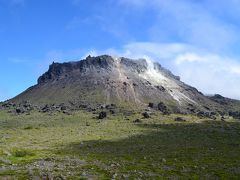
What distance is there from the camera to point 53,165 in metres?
52.9

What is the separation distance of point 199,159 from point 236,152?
1164 cm

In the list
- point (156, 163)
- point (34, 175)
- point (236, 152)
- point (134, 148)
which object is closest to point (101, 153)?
point (134, 148)

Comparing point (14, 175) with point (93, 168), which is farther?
point (93, 168)

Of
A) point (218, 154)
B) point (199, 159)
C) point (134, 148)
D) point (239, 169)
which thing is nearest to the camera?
point (239, 169)

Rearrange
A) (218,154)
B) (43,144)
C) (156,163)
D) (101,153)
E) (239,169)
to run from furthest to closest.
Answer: (43,144), (101,153), (218,154), (156,163), (239,169)

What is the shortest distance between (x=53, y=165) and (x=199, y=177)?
61.1 ft

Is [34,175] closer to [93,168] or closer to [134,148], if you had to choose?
[93,168]

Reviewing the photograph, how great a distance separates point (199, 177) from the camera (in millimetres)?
44188

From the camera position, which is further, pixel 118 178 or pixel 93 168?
pixel 93 168

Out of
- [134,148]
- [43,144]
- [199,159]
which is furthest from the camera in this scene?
[43,144]

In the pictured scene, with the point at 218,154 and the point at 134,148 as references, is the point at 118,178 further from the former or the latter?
the point at 134,148

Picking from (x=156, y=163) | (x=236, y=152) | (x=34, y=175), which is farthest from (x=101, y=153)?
(x=34, y=175)

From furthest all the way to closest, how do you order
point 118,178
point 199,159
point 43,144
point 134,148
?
point 43,144 → point 134,148 → point 199,159 → point 118,178

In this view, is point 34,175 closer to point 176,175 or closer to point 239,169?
point 176,175
